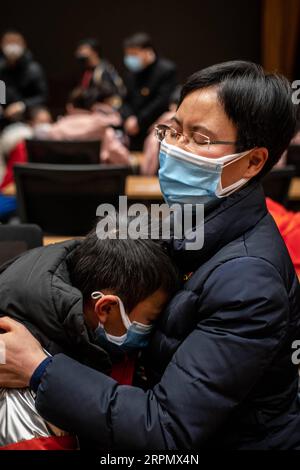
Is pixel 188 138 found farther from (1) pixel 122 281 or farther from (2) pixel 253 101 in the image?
(1) pixel 122 281

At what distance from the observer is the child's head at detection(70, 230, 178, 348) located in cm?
107

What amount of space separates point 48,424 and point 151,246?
41 cm

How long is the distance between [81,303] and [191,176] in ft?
1.29

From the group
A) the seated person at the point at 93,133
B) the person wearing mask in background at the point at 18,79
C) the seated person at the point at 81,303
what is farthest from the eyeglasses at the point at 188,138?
the person wearing mask in background at the point at 18,79

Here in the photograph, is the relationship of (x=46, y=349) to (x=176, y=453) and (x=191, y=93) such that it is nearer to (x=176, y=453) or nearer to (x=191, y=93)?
(x=176, y=453)


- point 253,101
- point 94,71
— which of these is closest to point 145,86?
point 94,71

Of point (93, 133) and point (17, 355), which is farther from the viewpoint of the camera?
point (93, 133)

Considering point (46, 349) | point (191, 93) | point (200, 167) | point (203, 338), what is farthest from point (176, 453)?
point (191, 93)

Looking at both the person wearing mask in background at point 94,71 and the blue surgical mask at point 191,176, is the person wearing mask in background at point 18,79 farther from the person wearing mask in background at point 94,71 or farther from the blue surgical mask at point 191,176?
the blue surgical mask at point 191,176

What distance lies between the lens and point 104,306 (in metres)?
1.08

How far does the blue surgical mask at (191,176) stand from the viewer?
1.15m

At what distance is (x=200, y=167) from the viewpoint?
1.17 metres

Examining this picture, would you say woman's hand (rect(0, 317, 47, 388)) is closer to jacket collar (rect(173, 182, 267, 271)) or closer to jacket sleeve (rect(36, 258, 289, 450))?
jacket sleeve (rect(36, 258, 289, 450))

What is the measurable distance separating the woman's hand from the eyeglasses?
0.52 m
